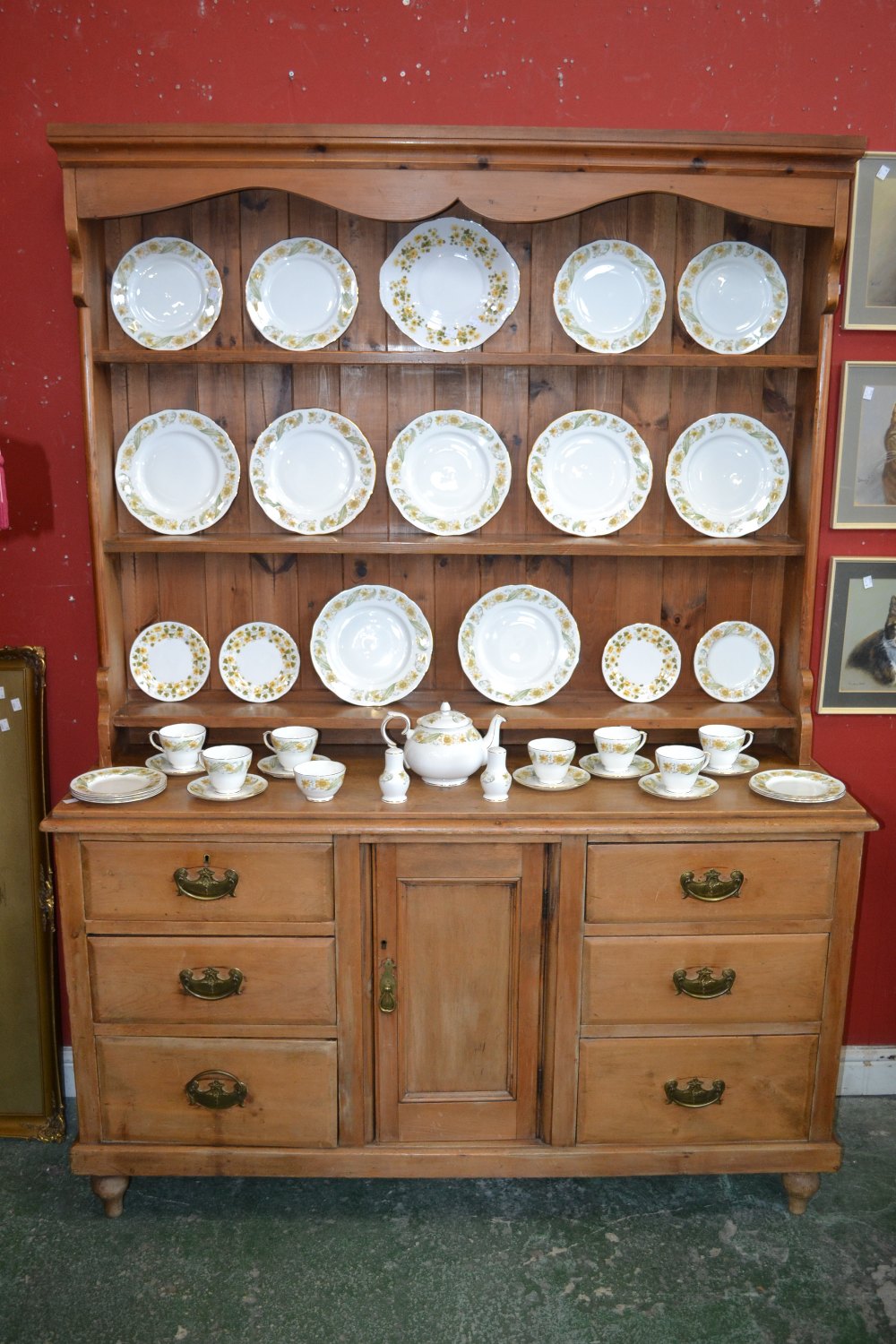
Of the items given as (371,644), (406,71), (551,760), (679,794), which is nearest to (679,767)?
A: (679,794)

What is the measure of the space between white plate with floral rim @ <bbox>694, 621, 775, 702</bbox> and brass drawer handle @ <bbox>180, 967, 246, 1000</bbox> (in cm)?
131

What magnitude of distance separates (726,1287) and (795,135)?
2.33 m

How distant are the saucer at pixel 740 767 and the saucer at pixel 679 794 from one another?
6 centimetres

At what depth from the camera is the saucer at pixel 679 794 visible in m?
2.29

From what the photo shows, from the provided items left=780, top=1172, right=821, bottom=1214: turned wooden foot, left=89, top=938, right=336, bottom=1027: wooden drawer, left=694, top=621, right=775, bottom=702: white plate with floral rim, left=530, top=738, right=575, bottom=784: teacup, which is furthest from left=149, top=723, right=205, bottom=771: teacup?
left=780, top=1172, right=821, bottom=1214: turned wooden foot

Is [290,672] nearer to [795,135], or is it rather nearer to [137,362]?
[137,362]

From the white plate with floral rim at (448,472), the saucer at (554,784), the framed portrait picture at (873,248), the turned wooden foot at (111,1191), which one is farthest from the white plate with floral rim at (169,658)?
the framed portrait picture at (873,248)

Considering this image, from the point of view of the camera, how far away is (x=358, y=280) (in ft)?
8.14

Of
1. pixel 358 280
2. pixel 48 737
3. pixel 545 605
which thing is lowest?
pixel 48 737

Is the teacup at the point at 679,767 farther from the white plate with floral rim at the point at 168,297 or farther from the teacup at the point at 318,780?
the white plate with floral rim at the point at 168,297

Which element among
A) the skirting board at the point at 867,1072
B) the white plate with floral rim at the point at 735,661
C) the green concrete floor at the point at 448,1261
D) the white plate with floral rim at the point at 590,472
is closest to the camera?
the green concrete floor at the point at 448,1261

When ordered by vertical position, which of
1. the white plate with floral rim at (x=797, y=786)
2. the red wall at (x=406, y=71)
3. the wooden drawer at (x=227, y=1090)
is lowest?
the wooden drawer at (x=227, y=1090)

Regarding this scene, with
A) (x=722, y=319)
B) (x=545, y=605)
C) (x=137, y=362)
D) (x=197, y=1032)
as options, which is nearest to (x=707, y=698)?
(x=545, y=605)

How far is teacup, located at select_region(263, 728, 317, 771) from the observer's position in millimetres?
2410
